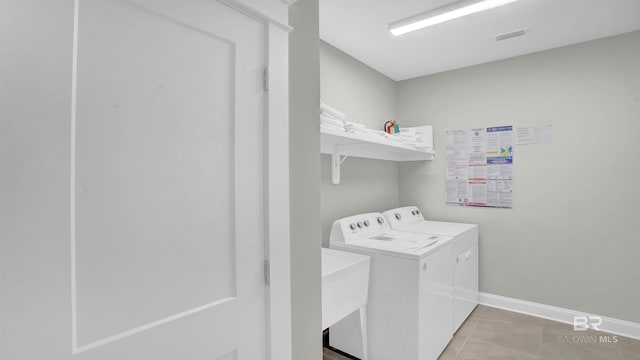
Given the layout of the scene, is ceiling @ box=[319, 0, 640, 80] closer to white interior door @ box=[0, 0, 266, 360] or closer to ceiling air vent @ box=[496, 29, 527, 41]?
ceiling air vent @ box=[496, 29, 527, 41]

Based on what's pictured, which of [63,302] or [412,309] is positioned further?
[412,309]

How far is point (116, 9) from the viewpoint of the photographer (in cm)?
74

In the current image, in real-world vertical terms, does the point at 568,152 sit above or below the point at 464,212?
above

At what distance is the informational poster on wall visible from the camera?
10.1ft

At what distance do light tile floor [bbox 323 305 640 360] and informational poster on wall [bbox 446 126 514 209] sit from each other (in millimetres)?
1103

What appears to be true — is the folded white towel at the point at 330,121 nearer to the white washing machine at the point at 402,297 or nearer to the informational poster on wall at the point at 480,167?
the white washing machine at the point at 402,297

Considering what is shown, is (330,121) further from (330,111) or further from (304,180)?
(304,180)

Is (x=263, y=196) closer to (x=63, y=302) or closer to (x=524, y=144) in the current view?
(x=63, y=302)

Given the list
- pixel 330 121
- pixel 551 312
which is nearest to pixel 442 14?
pixel 330 121

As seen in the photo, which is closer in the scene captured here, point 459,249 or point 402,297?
point 402,297

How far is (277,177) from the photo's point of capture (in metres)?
1.10

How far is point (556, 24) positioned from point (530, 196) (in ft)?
4.92

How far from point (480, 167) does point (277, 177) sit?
279cm

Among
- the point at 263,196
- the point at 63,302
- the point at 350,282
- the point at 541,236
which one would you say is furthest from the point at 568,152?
the point at 63,302
